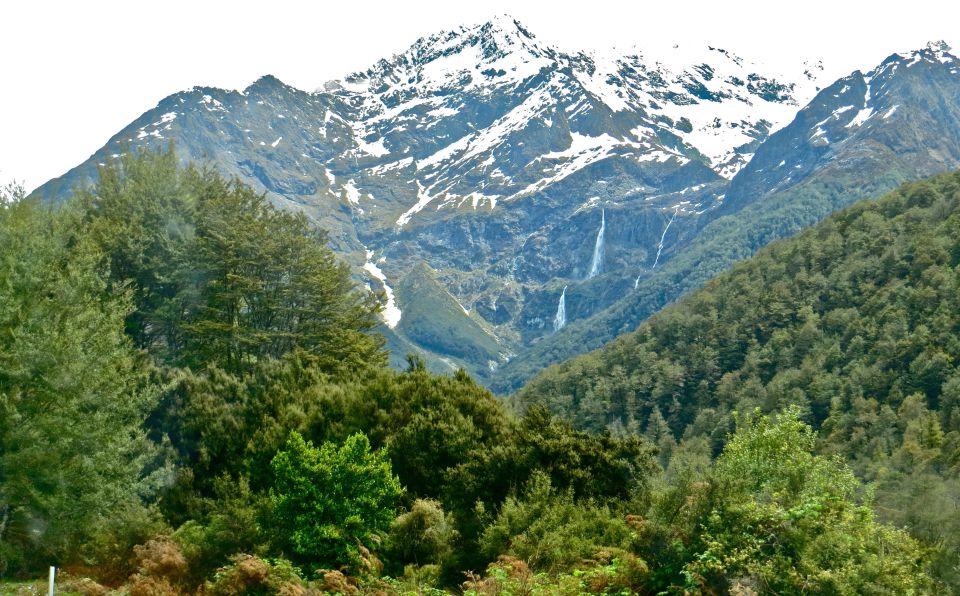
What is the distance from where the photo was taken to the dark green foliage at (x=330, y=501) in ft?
67.0

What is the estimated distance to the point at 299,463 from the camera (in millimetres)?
21453

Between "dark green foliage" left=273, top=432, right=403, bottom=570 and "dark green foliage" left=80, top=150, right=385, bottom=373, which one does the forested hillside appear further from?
"dark green foliage" left=273, top=432, right=403, bottom=570

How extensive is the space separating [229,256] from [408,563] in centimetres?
2129

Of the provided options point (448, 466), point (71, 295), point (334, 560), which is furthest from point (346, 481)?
point (71, 295)

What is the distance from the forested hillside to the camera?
9456 cm

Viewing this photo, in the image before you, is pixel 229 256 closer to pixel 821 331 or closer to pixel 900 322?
pixel 900 322

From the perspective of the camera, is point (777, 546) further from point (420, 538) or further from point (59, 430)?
point (59, 430)

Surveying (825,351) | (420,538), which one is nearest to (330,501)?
(420,538)

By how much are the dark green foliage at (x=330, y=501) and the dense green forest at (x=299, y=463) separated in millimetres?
65

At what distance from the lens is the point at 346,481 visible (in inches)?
840

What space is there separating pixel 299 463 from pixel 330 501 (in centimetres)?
140

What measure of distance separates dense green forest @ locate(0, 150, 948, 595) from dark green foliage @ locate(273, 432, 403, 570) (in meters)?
0.07

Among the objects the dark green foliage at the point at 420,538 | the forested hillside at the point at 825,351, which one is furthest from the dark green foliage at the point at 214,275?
the forested hillside at the point at 825,351

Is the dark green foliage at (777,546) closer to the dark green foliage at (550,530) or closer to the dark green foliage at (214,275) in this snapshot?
the dark green foliage at (550,530)
